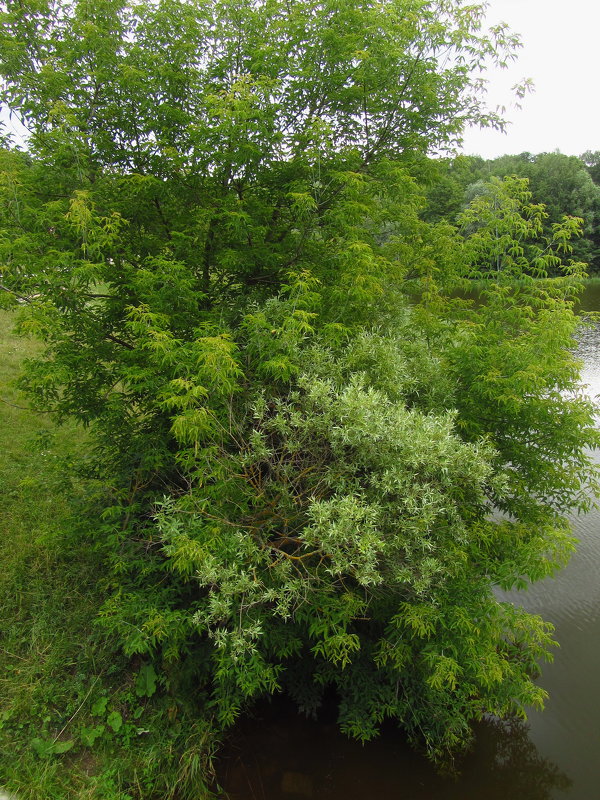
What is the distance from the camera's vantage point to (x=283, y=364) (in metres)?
4.21

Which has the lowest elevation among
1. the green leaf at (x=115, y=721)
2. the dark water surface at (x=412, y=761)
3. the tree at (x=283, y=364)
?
the dark water surface at (x=412, y=761)

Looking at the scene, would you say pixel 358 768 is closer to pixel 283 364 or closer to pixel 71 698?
pixel 71 698

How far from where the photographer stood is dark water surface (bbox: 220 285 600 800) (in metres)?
4.69

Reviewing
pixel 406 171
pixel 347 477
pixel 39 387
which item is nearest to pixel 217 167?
pixel 406 171

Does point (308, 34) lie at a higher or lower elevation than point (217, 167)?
higher

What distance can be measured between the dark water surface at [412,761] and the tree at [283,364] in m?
0.29

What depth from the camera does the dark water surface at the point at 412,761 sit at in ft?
15.4

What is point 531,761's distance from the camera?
203 inches

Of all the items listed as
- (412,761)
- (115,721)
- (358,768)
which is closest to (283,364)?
(115,721)

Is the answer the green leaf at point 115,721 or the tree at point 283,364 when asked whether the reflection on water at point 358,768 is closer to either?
the tree at point 283,364

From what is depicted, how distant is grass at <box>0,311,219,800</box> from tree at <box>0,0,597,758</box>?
1.42 ft

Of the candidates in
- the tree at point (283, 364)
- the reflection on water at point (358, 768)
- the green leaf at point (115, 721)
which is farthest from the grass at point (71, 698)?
the reflection on water at point (358, 768)

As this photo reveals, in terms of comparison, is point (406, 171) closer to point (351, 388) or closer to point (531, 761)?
point (351, 388)

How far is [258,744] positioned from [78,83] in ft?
25.5
